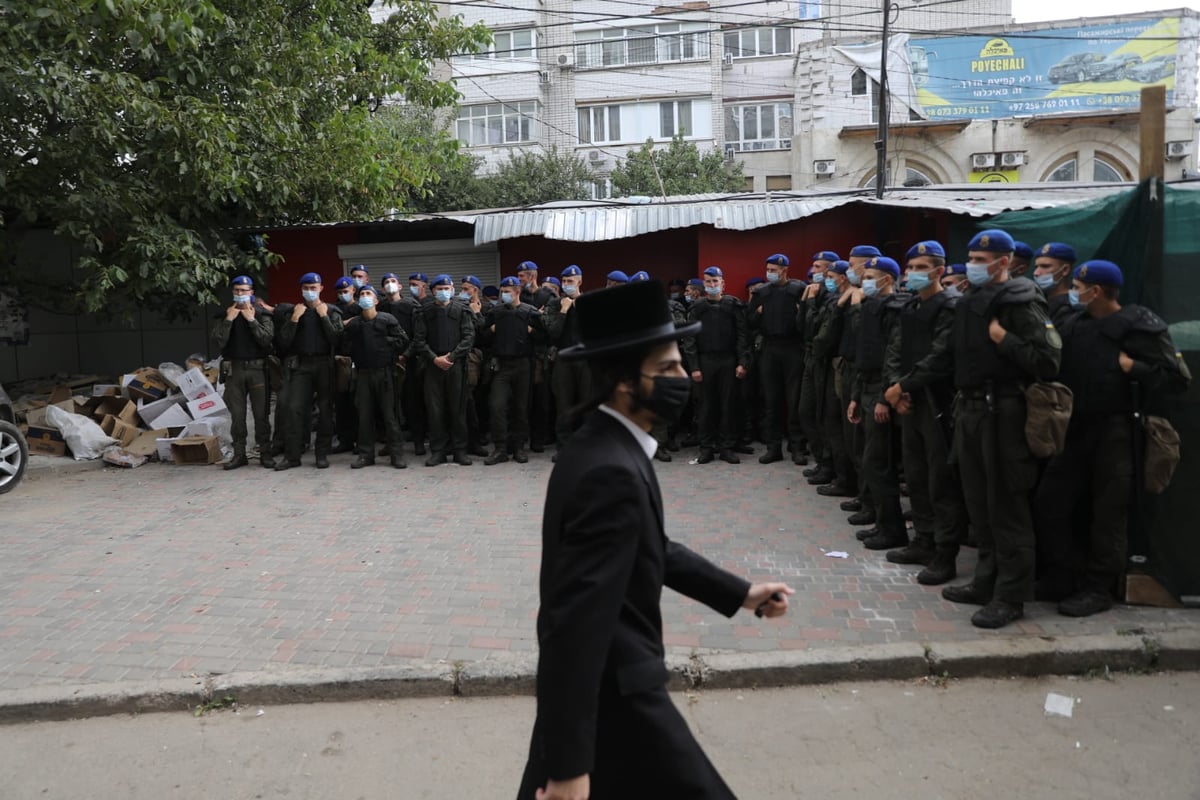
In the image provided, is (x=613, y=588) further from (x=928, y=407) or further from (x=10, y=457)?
(x=10, y=457)

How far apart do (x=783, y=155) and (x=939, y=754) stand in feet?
102

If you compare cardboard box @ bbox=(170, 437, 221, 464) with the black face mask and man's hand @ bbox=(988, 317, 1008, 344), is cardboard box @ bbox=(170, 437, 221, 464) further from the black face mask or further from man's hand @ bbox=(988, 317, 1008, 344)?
the black face mask

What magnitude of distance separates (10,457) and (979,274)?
9.79 metres

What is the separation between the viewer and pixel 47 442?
11.1 metres

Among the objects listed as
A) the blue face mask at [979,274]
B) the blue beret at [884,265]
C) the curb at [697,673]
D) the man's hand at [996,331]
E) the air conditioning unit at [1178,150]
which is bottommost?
the curb at [697,673]

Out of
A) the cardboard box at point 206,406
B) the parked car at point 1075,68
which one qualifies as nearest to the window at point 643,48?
the parked car at point 1075,68

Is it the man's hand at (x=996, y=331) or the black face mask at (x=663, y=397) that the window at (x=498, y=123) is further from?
the black face mask at (x=663, y=397)

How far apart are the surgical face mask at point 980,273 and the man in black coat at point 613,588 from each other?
3.38 m

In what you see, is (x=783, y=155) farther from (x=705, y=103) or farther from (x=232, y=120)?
(x=232, y=120)

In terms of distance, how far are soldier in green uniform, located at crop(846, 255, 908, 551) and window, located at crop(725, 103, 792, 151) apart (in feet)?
90.4

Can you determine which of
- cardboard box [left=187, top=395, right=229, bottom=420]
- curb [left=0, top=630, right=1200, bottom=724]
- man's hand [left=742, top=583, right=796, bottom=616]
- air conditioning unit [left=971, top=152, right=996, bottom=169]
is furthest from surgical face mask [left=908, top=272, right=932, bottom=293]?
air conditioning unit [left=971, top=152, right=996, bottom=169]

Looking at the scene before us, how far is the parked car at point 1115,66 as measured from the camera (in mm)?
25781

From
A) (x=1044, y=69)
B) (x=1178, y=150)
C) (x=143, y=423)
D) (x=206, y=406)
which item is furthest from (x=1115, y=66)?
(x=143, y=423)

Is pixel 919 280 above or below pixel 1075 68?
below
